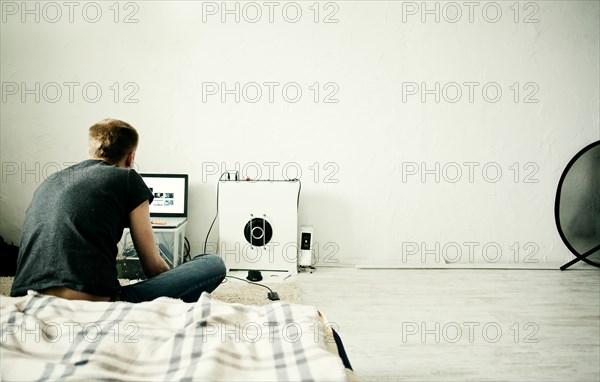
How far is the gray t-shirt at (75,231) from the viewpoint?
1.25 metres

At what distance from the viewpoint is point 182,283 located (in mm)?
1539

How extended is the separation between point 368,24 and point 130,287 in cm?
263

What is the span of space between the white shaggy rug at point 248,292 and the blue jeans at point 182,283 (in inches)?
26.6

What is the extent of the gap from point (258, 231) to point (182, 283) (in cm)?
137

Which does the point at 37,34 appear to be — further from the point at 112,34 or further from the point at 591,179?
the point at 591,179

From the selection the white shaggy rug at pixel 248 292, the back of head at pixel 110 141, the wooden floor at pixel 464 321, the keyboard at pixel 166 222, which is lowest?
the wooden floor at pixel 464 321

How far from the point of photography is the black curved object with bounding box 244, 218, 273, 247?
114 inches

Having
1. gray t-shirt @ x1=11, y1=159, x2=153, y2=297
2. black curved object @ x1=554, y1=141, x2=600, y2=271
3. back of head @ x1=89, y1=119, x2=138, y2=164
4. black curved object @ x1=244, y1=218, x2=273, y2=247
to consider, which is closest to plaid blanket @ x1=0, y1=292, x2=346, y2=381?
gray t-shirt @ x1=11, y1=159, x2=153, y2=297

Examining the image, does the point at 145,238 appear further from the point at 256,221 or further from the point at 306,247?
the point at 306,247

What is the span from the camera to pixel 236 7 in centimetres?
306

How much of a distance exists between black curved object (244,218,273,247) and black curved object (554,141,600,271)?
2.30 m

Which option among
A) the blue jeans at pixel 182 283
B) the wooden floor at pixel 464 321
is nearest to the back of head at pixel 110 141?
the blue jeans at pixel 182 283

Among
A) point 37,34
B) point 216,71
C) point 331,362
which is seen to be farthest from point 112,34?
point 331,362

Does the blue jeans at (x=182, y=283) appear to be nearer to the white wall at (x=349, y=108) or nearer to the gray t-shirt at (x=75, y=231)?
the gray t-shirt at (x=75, y=231)
